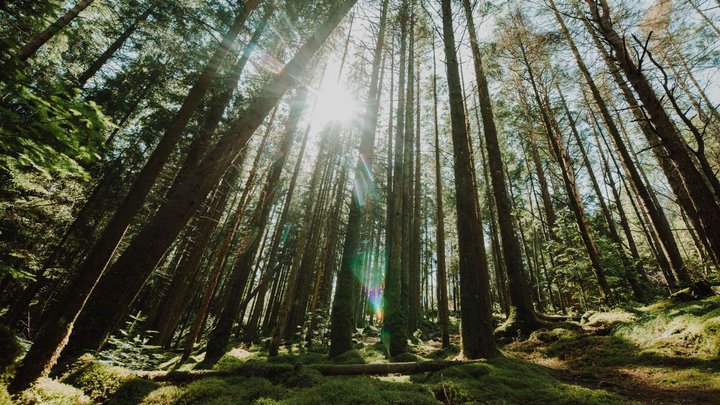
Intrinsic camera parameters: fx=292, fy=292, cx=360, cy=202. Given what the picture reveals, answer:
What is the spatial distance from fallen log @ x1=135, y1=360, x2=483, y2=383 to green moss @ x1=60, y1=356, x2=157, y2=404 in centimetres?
42

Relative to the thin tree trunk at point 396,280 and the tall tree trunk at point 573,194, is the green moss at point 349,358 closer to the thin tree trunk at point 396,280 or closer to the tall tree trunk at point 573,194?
the thin tree trunk at point 396,280

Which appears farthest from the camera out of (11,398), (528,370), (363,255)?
(363,255)

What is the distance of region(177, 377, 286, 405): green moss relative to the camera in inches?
138

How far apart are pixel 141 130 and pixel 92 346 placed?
1545 centimetres

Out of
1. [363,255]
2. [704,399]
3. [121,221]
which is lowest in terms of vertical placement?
[704,399]

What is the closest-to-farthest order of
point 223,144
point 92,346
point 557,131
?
1. point 92,346
2. point 223,144
3. point 557,131

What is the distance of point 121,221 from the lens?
6.20 m

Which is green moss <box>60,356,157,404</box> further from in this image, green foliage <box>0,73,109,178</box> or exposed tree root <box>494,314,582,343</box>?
exposed tree root <box>494,314,582,343</box>

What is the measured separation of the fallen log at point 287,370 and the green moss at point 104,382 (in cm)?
42

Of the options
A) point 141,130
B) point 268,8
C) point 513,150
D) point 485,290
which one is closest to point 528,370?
point 485,290

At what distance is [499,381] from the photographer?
4414 millimetres

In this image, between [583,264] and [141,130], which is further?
[141,130]

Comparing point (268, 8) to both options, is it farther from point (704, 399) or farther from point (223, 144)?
point (704, 399)

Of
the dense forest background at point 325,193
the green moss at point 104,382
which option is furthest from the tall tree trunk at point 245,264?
the green moss at point 104,382
